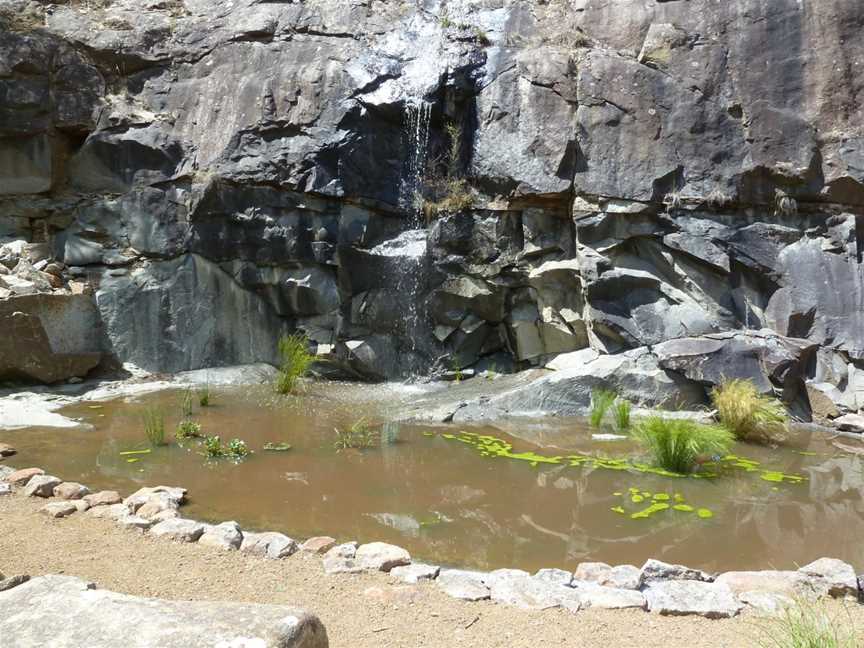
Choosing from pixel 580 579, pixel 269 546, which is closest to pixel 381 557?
pixel 269 546

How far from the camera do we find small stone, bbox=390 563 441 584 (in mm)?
3259

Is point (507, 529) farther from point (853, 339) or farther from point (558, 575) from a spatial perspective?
point (853, 339)

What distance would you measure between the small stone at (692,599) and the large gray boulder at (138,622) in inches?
63.2

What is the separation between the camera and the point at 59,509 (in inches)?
161

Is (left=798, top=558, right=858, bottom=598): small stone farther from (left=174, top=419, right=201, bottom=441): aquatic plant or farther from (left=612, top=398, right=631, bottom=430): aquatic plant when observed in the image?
(left=174, top=419, right=201, bottom=441): aquatic plant

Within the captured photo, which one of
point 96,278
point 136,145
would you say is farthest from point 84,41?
point 96,278

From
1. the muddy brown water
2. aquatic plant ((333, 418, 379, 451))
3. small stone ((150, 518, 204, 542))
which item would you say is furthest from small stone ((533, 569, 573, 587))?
aquatic plant ((333, 418, 379, 451))

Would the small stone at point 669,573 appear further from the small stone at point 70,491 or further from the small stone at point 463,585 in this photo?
the small stone at point 70,491

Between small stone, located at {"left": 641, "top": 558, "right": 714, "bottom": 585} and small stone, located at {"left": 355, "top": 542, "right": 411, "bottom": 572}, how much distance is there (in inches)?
44.7

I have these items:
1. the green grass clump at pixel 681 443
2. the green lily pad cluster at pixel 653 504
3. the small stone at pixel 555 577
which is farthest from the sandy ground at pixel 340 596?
the green grass clump at pixel 681 443

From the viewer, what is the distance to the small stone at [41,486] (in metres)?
4.42

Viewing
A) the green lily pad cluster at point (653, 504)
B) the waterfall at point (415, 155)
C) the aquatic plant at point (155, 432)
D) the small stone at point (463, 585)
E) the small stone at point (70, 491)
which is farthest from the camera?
the waterfall at point (415, 155)

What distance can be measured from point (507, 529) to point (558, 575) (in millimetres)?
1019

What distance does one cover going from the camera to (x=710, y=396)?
7.56m
